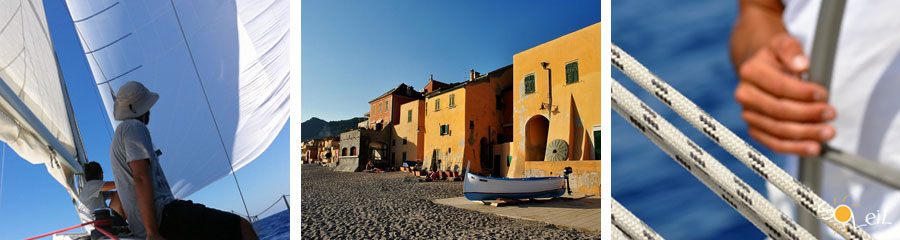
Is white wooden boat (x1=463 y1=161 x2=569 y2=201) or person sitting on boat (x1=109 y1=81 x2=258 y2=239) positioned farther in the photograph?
white wooden boat (x1=463 y1=161 x2=569 y2=201)

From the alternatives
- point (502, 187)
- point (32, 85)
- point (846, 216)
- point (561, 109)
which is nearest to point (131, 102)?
point (32, 85)

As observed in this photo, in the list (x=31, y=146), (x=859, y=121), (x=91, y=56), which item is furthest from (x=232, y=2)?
(x=859, y=121)

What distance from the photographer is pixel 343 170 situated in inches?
419

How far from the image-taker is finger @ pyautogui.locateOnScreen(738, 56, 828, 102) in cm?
33

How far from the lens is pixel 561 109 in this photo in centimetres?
628

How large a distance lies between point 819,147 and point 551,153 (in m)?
5.94

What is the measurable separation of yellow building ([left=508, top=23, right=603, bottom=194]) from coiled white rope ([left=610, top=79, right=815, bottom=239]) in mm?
5014

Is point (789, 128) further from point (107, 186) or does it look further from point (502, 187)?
point (502, 187)

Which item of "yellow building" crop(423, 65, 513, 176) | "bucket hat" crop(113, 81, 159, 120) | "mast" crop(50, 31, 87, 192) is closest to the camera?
"bucket hat" crop(113, 81, 159, 120)

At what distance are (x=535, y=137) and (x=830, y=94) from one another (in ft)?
21.7

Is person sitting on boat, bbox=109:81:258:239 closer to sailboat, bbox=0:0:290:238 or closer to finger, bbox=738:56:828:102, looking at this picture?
sailboat, bbox=0:0:290:238

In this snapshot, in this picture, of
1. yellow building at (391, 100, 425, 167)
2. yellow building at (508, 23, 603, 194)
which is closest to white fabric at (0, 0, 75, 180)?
yellow building at (508, 23, 603, 194)

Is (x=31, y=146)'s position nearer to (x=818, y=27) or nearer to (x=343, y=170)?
(x=818, y=27)

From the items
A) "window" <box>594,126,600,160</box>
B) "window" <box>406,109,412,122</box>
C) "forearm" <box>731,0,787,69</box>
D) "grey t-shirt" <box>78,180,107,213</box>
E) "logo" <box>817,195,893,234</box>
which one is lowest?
"grey t-shirt" <box>78,180,107,213</box>
